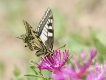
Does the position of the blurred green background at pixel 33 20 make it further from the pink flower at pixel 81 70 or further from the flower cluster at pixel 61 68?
the flower cluster at pixel 61 68

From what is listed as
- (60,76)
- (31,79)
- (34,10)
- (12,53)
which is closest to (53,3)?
(34,10)

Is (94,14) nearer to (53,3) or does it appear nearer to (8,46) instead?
(53,3)

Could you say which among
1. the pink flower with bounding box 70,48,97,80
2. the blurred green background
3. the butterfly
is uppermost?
the blurred green background

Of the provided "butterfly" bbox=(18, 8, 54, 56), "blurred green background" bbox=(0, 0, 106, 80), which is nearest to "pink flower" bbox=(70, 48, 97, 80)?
"butterfly" bbox=(18, 8, 54, 56)

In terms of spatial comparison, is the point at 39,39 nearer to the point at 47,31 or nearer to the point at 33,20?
the point at 47,31

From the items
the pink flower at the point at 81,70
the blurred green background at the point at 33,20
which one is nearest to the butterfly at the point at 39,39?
the pink flower at the point at 81,70

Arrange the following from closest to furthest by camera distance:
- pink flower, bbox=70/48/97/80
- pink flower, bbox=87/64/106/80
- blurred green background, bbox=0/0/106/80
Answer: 1. pink flower, bbox=87/64/106/80
2. pink flower, bbox=70/48/97/80
3. blurred green background, bbox=0/0/106/80

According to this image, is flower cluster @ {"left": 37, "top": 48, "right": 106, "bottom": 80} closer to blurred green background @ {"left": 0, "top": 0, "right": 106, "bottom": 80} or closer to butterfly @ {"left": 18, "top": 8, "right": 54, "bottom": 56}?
butterfly @ {"left": 18, "top": 8, "right": 54, "bottom": 56}
